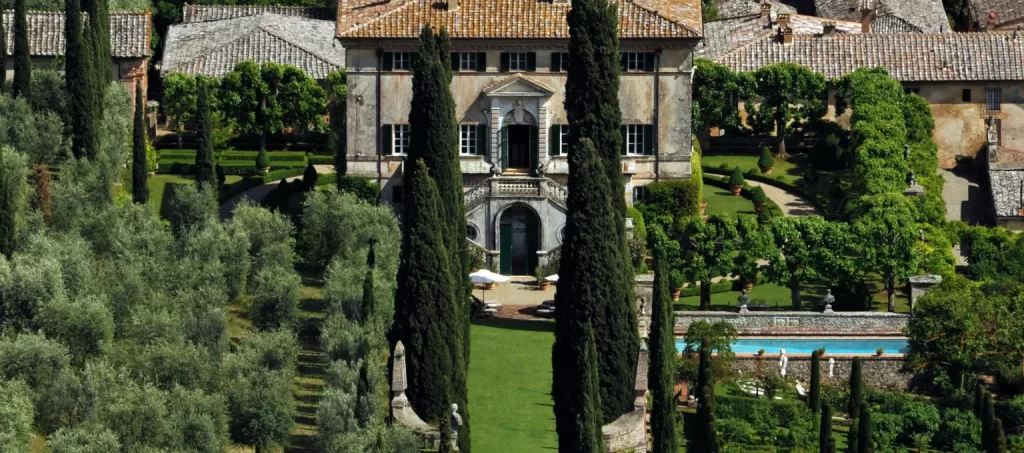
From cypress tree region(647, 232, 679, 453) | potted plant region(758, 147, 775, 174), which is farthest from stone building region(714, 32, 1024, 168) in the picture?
cypress tree region(647, 232, 679, 453)

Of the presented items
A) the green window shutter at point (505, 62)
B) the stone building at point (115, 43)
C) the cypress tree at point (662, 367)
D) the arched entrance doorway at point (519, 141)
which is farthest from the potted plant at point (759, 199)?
the stone building at point (115, 43)

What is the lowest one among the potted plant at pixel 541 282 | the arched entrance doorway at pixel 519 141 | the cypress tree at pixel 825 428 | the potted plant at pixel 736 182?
the cypress tree at pixel 825 428

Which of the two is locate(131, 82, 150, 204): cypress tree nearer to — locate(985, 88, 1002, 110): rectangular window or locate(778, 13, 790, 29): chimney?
locate(778, 13, 790, 29): chimney

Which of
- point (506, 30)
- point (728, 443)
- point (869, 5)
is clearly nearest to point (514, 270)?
point (506, 30)

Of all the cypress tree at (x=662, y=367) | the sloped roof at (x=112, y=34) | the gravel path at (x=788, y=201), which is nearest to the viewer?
the cypress tree at (x=662, y=367)

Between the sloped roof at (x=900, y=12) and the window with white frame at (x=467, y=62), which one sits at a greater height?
the sloped roof at (x=900, y=12)

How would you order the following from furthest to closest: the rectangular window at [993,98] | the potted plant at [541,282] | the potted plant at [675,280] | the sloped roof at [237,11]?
1. the sloped roof at [237,11]
2. the rectangular window at [993,98]
3. the potted plant at [541,282]
4. the potted plant at [675,280]

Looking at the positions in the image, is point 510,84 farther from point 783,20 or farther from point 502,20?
point 783,20

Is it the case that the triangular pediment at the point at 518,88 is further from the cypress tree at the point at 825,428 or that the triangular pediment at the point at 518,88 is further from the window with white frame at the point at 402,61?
the cypress tree at the point at 825,428
